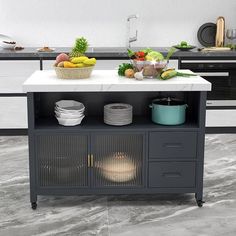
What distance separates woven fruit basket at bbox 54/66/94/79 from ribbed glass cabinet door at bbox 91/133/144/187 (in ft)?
1.45

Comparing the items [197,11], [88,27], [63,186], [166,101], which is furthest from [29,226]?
[197,11]

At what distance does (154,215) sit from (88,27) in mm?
3127

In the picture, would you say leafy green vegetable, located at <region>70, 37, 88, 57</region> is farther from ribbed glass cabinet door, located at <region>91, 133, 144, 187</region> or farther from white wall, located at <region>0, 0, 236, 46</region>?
white wall, located at <region>0, 0, 236, 46</region>

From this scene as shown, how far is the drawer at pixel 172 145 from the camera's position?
3693mm

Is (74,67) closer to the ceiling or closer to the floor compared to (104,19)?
closer to the floor

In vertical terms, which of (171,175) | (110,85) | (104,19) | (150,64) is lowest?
(171,175)

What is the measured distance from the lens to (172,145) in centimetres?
371

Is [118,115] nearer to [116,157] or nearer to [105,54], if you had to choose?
[116,157]

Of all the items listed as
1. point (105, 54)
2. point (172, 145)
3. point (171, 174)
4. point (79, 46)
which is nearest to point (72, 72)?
point (79, 46)

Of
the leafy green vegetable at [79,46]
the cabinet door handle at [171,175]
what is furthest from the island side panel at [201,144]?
the leafy green vegetable at [79,46]

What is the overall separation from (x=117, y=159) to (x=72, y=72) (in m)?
0.68

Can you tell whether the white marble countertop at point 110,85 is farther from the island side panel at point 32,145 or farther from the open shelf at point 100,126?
the open shelf at point 100,126

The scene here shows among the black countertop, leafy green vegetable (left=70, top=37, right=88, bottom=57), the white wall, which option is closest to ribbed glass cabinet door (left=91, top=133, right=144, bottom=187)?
leafy green vegetable (left=70, top=37, right=88, bottom=57)

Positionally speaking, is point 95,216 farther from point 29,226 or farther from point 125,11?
point 125,11
